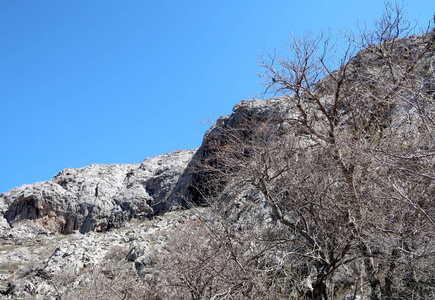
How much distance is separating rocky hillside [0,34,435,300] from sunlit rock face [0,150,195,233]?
0.13m

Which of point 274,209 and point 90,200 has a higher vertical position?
point 90,200

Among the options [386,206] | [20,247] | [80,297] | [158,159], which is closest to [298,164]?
[386,206]

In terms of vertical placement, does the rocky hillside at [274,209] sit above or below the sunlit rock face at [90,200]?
below

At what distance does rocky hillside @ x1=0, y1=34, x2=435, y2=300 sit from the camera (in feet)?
17.7

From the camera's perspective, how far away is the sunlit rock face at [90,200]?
106 feet

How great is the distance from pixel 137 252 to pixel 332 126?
13.0 meters

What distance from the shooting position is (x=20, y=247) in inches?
985

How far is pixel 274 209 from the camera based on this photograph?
21.5ft

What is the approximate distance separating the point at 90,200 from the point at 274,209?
30.9 m

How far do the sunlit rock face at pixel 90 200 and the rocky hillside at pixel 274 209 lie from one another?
0.13m

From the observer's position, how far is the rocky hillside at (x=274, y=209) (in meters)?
5.39

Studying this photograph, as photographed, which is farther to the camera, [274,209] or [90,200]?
[90,200]

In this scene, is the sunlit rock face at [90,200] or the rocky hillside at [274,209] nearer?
the rocky hillside at [274,209]

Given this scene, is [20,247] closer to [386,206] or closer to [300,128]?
[300,128]
